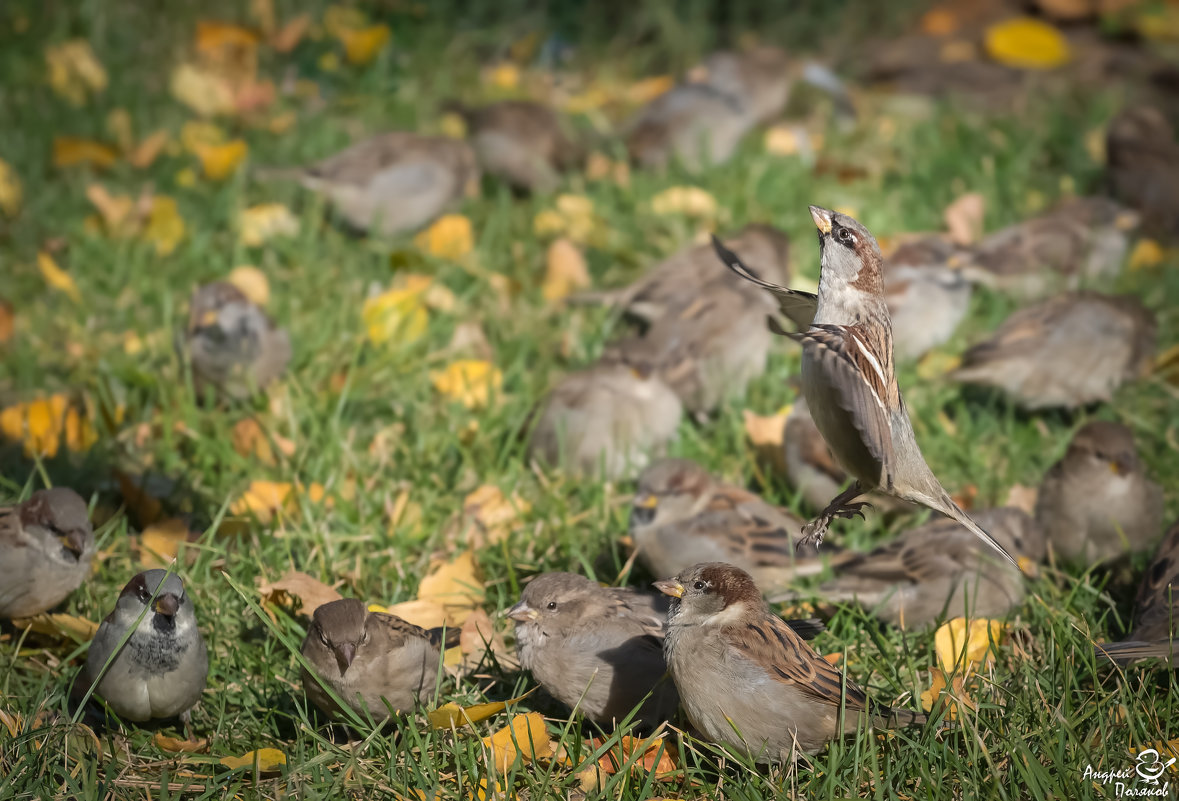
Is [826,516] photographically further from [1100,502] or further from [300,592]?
[1100,502]

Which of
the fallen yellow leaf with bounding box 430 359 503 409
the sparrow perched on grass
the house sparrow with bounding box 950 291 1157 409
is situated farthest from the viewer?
the house sparrow with bounding box 950 291 1157 409

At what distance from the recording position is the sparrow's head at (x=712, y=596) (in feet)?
10.1

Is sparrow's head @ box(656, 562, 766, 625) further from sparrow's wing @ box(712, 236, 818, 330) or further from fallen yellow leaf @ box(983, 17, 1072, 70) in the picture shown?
fallen yellow leaf @ box(983, 17, 1072, 70)

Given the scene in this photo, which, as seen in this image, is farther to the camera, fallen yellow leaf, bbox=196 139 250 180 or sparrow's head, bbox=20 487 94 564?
fallen yellow leaf, bbox=196 139 250 180

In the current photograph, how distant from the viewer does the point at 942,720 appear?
301cm

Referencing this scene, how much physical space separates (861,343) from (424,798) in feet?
5.05

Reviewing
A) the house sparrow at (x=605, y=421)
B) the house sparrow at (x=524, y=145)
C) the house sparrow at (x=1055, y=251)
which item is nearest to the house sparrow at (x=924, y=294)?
the house sparrow at (x=1055, y=251)

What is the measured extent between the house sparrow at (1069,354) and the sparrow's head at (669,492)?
1665 millimetres

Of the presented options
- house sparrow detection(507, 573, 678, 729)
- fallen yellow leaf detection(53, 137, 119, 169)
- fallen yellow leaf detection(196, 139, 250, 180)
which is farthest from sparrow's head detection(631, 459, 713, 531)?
fallen yellow leaf detection(53, 137, 119, 169)

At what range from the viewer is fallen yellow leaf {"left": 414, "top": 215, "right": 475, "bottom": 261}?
6.25 meters

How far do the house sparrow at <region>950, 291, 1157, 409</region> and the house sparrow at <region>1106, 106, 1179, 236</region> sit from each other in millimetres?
1605

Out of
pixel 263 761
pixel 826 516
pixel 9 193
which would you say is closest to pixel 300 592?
pixel 263 761

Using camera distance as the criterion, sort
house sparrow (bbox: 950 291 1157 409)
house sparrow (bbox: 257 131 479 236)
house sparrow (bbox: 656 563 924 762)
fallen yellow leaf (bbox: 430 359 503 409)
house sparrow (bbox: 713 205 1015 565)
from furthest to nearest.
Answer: house sparrow (bbox: 257 131 479 236) → house sparrow (bbox: 950 291 1157 409) → fallen yellow leaf (bbox: 430 359 503 409) → house sparrow (bbox: 656 563 924 762) → house sparrow (bbox: 713 205 1015 565)

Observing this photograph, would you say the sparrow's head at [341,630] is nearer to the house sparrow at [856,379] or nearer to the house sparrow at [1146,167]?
the house sparrow at [856,379]
